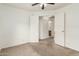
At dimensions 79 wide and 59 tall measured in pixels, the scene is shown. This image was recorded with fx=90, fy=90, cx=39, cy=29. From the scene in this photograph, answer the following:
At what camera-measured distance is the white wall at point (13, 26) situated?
3899mm

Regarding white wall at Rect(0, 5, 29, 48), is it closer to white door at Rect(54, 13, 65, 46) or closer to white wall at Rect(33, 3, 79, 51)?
white door at Rect(54, 13, 65, 46)

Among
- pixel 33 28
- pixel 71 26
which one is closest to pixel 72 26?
pixel 71 26

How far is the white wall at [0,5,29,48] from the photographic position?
3.90m

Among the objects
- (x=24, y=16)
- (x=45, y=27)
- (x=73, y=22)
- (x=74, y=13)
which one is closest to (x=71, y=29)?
(x=73, y=22)

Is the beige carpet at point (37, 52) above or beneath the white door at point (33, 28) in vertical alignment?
beneath

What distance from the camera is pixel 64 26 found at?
4.39 meters

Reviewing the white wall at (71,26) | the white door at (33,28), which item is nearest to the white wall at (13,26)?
the white door at (33,28)

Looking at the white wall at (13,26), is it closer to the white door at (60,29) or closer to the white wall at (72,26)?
the white door at (60,29)

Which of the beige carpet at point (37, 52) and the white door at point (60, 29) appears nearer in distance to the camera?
the beige carpet at point (37, 52)

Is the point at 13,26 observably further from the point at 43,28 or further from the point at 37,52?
the point at 43,28

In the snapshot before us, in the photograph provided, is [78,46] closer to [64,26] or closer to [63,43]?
[63,43]

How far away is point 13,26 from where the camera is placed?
14.4 ft

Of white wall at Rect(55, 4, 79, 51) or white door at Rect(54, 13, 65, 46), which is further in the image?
white door at Rect(54, 13, 65, 46)

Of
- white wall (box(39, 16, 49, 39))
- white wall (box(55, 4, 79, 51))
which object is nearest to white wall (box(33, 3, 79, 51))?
white wall (box(55, 4, 79, 51))
